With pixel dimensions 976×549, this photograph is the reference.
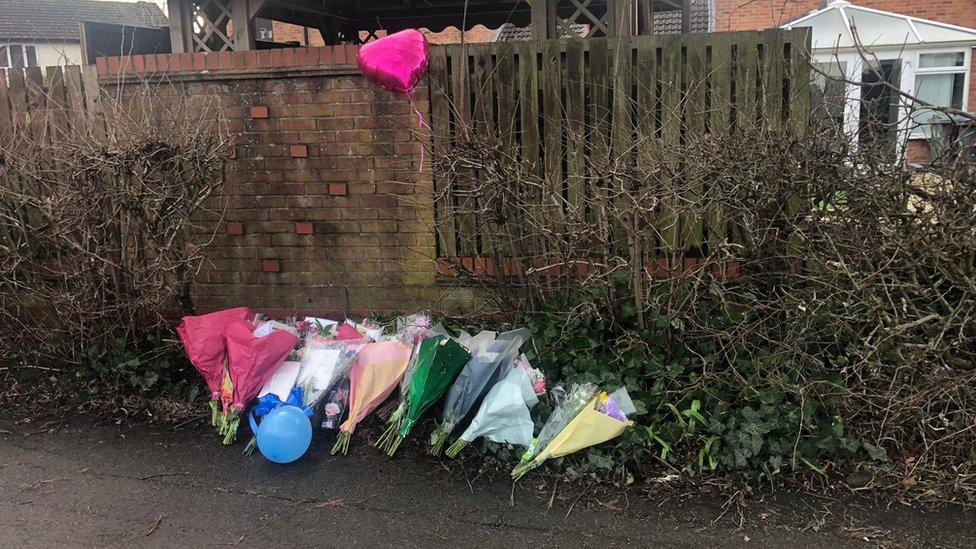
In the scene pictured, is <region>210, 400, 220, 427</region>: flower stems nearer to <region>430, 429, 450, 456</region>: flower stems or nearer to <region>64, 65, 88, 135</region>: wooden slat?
<region>430, 429, 450, 456</region>: flower stems

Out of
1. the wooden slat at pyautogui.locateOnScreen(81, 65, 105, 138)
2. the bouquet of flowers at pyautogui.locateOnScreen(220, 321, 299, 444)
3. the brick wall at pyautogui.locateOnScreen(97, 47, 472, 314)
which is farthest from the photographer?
the wooden slat at pyautogui.locateOnScreen(81, 65, 105, 138)

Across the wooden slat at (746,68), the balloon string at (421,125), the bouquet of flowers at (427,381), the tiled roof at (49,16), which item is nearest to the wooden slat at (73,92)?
the balloon string at (421,125)

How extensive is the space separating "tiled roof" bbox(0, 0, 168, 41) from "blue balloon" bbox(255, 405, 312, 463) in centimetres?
2862

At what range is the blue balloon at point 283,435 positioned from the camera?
3422 mm

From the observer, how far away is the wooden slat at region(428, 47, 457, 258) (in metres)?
4.43

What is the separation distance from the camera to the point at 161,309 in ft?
14.2

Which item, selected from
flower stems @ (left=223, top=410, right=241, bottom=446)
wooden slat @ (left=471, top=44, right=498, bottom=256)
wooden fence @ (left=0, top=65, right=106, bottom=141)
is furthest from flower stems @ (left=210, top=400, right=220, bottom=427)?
wooden fence @ (left=0, top=65, right=106, bottom=141)

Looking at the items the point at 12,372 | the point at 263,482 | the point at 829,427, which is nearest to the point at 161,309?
the point at 12,372

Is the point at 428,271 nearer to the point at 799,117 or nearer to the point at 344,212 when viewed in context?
the point at 344,212

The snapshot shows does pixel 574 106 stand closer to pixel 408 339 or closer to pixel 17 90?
pixel 408 339

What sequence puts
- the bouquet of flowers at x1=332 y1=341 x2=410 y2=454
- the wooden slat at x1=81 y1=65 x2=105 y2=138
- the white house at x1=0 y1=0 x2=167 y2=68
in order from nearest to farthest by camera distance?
the bouquet of flowers at x1=332 y1=341 x2=410 y2=454
the wooden slat at x1=81 y1=65 x2=105 y2=138
the white house at x1=0 y1=0 x2=167 y2=68

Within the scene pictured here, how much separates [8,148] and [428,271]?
2.71 meters

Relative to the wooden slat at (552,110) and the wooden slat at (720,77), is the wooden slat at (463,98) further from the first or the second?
the wooden slat at (720,77)

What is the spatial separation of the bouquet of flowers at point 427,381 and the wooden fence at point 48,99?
2.88 m
